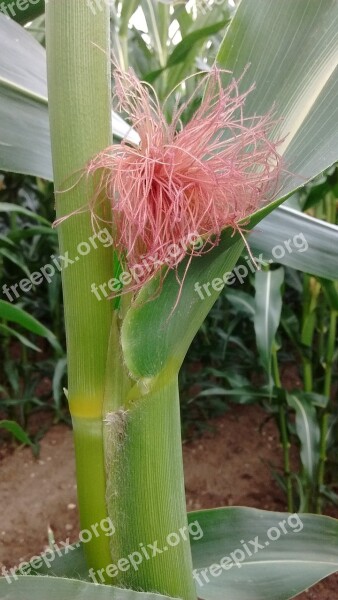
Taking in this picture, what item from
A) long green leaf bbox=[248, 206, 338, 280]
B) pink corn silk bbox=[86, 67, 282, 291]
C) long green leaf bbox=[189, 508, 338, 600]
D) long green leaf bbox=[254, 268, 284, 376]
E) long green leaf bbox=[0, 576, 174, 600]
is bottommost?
long green leaf bbox=[189, 508, 338, 600]

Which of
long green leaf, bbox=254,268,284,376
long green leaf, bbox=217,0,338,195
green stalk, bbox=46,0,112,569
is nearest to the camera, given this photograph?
green stalk, bbox=46,0,112,569

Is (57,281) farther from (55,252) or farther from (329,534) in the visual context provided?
(329,534)

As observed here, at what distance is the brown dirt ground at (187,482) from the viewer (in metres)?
1.20

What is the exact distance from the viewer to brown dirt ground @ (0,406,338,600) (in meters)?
1.20

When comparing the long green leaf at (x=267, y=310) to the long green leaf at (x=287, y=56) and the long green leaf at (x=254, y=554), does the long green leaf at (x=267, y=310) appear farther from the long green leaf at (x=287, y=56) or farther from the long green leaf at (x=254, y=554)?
the long green leaf at (x=287, y=56)

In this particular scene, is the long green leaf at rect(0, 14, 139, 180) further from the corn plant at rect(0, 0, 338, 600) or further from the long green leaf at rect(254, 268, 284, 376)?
the long green leaf at rect(254, 268, 284, 376)

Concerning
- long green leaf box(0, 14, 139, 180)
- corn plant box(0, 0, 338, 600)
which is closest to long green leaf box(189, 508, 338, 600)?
corn plant box(0, 0, 338, 600)

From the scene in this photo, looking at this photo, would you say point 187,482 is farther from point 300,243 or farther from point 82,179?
point 82,179

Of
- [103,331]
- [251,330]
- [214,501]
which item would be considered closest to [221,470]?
[214,501]

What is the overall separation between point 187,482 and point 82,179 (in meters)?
1.21

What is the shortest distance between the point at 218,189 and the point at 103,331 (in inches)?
4.8

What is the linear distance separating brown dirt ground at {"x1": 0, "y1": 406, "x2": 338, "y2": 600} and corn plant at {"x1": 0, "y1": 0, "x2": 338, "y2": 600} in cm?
84

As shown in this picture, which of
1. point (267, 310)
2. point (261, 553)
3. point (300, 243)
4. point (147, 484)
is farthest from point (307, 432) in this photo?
point (147, 484)

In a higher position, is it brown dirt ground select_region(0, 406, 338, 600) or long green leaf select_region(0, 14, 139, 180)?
long green leaf select_region(0, 14, 139, 180)
